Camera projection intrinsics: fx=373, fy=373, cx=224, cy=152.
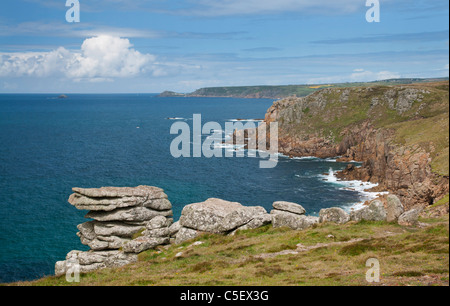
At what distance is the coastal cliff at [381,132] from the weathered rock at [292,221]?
135 ft

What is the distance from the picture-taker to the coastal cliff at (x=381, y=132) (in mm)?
83562

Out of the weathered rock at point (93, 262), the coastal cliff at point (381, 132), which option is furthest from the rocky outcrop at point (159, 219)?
the coastal cliff at point (381, 132)

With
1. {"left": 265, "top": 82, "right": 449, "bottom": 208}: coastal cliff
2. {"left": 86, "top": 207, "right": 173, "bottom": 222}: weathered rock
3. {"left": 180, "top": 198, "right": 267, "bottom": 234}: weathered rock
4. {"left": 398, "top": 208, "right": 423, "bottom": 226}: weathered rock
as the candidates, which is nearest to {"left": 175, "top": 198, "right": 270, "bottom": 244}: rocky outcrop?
{"left": 180, "top": 198, "right": 267, "bottom": 234}: weathered rock

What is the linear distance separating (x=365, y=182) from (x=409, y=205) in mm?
25964

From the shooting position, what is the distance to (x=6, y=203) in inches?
3265

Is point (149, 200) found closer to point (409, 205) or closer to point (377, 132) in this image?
point (409, 205)

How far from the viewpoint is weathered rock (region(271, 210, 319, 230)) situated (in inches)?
1631

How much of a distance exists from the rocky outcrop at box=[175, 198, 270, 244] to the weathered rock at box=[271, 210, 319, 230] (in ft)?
4.54

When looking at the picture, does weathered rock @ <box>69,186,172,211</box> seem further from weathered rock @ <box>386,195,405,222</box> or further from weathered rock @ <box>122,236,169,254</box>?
weathered rock @ <box>386,195,405,222</box>

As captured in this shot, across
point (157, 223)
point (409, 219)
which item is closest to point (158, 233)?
point (157, 223)

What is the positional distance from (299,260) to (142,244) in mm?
16509

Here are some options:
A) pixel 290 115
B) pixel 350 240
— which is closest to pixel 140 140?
pixel 290 115

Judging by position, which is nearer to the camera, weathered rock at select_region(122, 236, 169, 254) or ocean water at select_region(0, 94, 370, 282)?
weathered rock at select_region(122, 236, 169, 254)

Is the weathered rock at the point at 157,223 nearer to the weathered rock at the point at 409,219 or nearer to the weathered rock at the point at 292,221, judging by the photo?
the weathered rock at the point at 292,221
